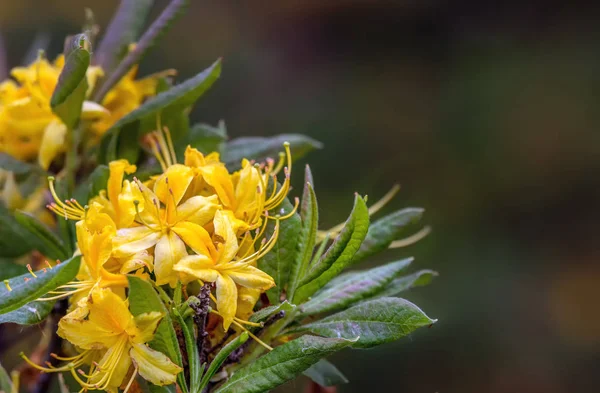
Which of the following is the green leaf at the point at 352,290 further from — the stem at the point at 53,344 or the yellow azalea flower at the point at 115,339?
the stem at the point at 53,344

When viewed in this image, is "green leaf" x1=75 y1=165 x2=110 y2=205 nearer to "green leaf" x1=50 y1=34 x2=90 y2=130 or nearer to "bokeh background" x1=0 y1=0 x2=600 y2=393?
"green leaf" x1=50 y1=34 x2=90 y2=130

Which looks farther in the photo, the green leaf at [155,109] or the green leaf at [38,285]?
the green leaf at [155,109]

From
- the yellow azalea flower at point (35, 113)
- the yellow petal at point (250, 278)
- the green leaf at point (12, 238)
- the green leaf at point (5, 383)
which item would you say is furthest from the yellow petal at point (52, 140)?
the yellow petal at point (250, 278)

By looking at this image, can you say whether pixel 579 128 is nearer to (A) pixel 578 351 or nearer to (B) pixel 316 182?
(A) pixel 578 351

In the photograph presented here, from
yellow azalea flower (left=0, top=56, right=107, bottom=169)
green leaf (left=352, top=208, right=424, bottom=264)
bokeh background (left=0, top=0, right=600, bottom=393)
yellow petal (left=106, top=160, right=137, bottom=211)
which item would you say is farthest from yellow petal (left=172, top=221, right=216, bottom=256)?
bokeh background (left=0, top=0, right=600, bottom=393)

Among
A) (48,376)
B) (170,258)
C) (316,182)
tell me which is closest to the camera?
(170,258)

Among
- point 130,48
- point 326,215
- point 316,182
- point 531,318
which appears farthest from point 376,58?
point 130,48

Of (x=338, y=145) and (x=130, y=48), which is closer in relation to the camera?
(x=130, y=48)
